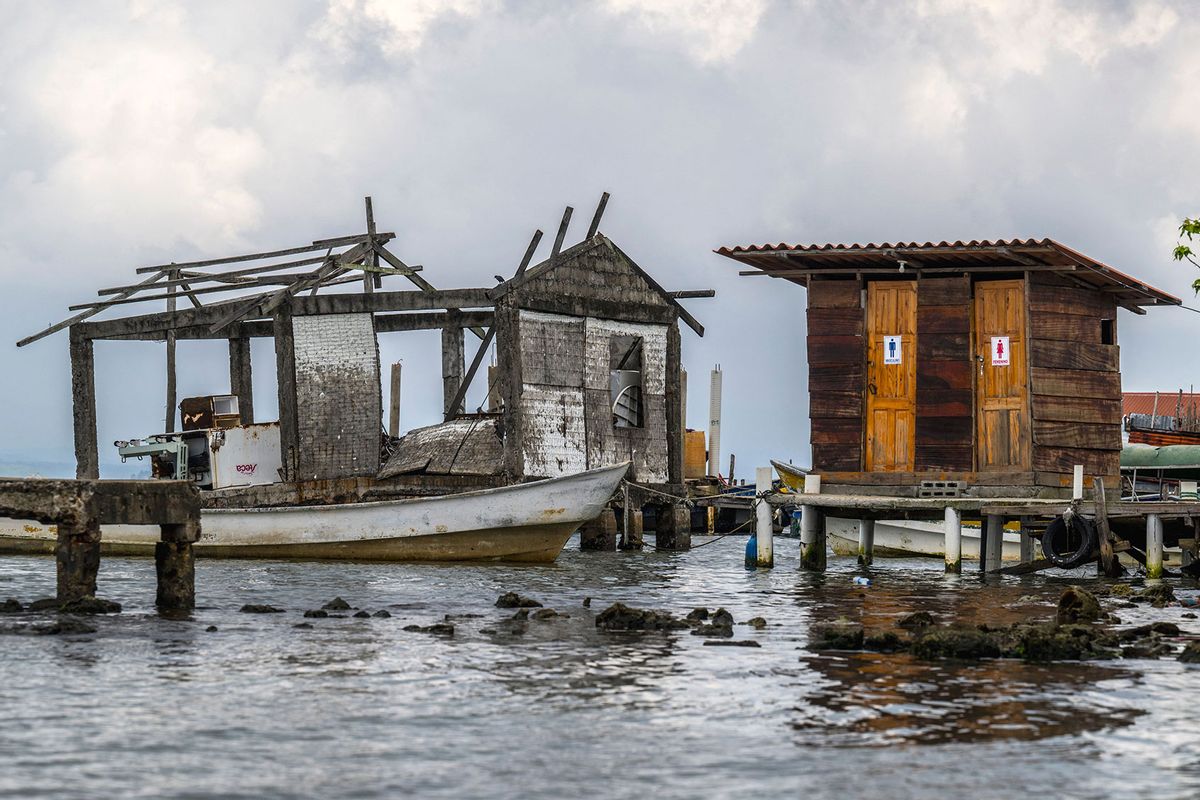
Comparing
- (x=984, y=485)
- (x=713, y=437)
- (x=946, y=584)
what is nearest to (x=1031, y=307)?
(x=984, y=485)

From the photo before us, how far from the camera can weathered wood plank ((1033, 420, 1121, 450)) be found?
2467cm

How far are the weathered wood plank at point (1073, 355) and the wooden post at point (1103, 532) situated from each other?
1.97m

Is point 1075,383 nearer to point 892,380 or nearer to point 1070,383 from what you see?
point 1070,383

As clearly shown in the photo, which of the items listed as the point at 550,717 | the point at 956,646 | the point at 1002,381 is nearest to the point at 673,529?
the point at 1002,381

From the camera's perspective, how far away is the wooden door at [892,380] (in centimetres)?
2512

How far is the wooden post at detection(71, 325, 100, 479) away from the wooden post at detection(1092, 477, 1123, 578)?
21402mm

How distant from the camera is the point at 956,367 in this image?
24.8 metres

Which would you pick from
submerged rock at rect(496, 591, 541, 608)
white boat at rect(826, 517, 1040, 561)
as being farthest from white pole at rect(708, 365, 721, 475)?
submerged rock at rect(496, 591, 541, 608)

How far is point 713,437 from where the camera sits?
51.1 m

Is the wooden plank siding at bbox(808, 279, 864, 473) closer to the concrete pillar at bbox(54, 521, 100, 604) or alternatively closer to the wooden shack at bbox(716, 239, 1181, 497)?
the wooden shack at bbox(716, 239, 1181, 497)

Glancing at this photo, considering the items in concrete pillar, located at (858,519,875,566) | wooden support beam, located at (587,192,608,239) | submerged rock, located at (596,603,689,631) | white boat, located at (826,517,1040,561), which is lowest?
white boat, located at (826,517,1040,561)

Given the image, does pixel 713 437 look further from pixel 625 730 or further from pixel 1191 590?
pixel 625 730

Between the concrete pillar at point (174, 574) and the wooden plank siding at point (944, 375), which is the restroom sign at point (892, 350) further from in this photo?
the concrete pillar at point (174, 574)

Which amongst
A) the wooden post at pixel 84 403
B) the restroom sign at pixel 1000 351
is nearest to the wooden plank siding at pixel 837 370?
the restroom sign at pixel 1000 351
